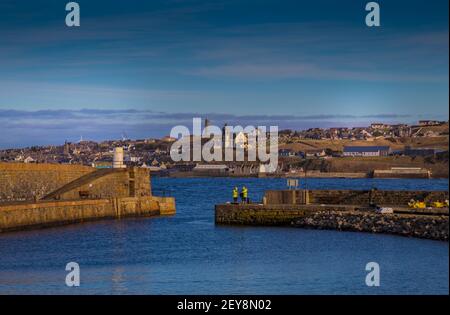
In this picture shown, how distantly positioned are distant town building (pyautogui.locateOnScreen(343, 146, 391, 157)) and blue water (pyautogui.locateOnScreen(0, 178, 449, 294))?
127m

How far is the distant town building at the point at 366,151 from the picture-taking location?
156375 mm

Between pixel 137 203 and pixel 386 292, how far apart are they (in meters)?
20.5

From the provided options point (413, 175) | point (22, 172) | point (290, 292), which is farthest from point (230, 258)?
point (413, 175)

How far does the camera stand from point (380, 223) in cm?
2727

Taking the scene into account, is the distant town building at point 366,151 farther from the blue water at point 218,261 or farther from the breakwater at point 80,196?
the blue water at point 218,261

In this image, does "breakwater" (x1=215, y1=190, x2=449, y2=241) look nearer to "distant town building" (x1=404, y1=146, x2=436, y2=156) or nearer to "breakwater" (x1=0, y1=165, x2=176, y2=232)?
"breakwater" (x1=0, y1=165, x2=176, y2=232)

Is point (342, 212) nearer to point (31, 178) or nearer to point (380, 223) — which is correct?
point (380, 223)

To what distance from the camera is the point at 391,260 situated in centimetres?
2177

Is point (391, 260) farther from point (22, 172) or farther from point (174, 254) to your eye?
point (22, 172)

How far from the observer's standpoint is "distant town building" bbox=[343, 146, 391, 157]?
156 metres

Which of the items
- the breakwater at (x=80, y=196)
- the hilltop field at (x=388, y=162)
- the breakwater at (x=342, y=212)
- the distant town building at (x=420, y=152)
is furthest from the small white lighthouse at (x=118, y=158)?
the distant town building at (x=420, y=152)

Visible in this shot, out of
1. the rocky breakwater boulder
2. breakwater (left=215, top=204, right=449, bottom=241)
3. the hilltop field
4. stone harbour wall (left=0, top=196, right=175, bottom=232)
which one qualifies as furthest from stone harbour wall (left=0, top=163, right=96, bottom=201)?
the hilltop field

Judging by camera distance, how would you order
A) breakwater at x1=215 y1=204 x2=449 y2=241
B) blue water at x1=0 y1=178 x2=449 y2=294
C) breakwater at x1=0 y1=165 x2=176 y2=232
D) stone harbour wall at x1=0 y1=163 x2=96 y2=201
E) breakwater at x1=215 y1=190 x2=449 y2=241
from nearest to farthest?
blue water at x1=0 y1=178 x2=449 y2=294 → breakwater at x1=215 y1=204 x2=449 y2=241 → breakwater at x1=215 y1=190 x2=449 y2=241 → breakwater at x1=0 y1=165 x2=176 y2=232 → stone harbour wall at x1=0 y1=163 x2=96 y2=201
